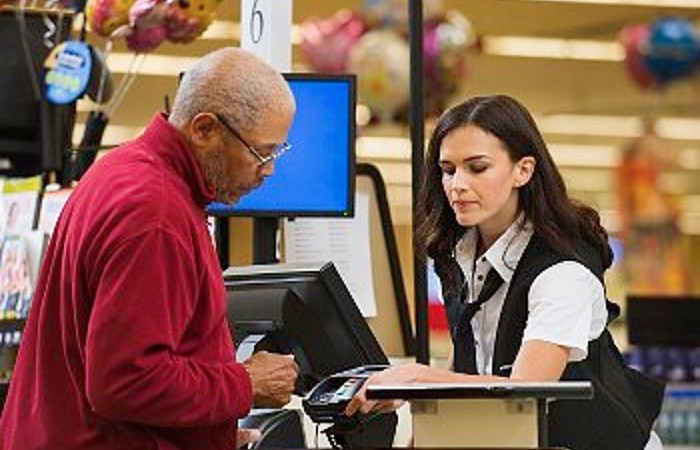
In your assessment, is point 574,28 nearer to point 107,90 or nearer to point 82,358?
point 107,90

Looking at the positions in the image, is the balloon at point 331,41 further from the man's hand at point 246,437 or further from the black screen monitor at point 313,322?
the man's hand at point 246,437

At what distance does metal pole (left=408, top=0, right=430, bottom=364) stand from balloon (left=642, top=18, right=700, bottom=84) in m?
3.43

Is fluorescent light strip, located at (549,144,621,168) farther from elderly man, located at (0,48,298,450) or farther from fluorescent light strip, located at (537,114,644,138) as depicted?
elderly man, located at (0,48,298,450)

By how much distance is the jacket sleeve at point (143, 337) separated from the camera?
2559 millimetres

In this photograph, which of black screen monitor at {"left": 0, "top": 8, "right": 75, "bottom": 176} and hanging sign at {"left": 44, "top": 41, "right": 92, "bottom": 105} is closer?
hanging sign at {"left": 44, "top": 41, "right": 92, "bottom": 105}

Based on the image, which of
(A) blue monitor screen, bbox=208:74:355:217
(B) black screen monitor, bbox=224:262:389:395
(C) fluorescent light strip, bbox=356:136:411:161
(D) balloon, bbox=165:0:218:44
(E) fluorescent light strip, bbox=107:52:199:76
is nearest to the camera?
(B) black screen monitor, bbox=224:262:389:395

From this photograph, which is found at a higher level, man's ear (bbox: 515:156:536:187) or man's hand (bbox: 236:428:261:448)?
man's ear (bbox: 515:156:536:187)

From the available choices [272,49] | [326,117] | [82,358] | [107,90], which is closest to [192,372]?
[82,358]

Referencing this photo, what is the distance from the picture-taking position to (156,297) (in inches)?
101

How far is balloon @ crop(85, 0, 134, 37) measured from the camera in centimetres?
538

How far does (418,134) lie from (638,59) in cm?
373

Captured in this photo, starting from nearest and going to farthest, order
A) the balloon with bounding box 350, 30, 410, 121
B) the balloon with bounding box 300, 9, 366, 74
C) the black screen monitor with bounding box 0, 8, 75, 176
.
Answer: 1. the black screen monitor with bounding box 0, 8, 75, 176
2. the balloon with bounding box 350, 30, 410, 121
3. the balloon with bounding box 300, 9, 366, 74

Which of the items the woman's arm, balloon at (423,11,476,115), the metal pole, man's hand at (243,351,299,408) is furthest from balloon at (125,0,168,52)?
the woman's arm

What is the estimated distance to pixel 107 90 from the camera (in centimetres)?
566
